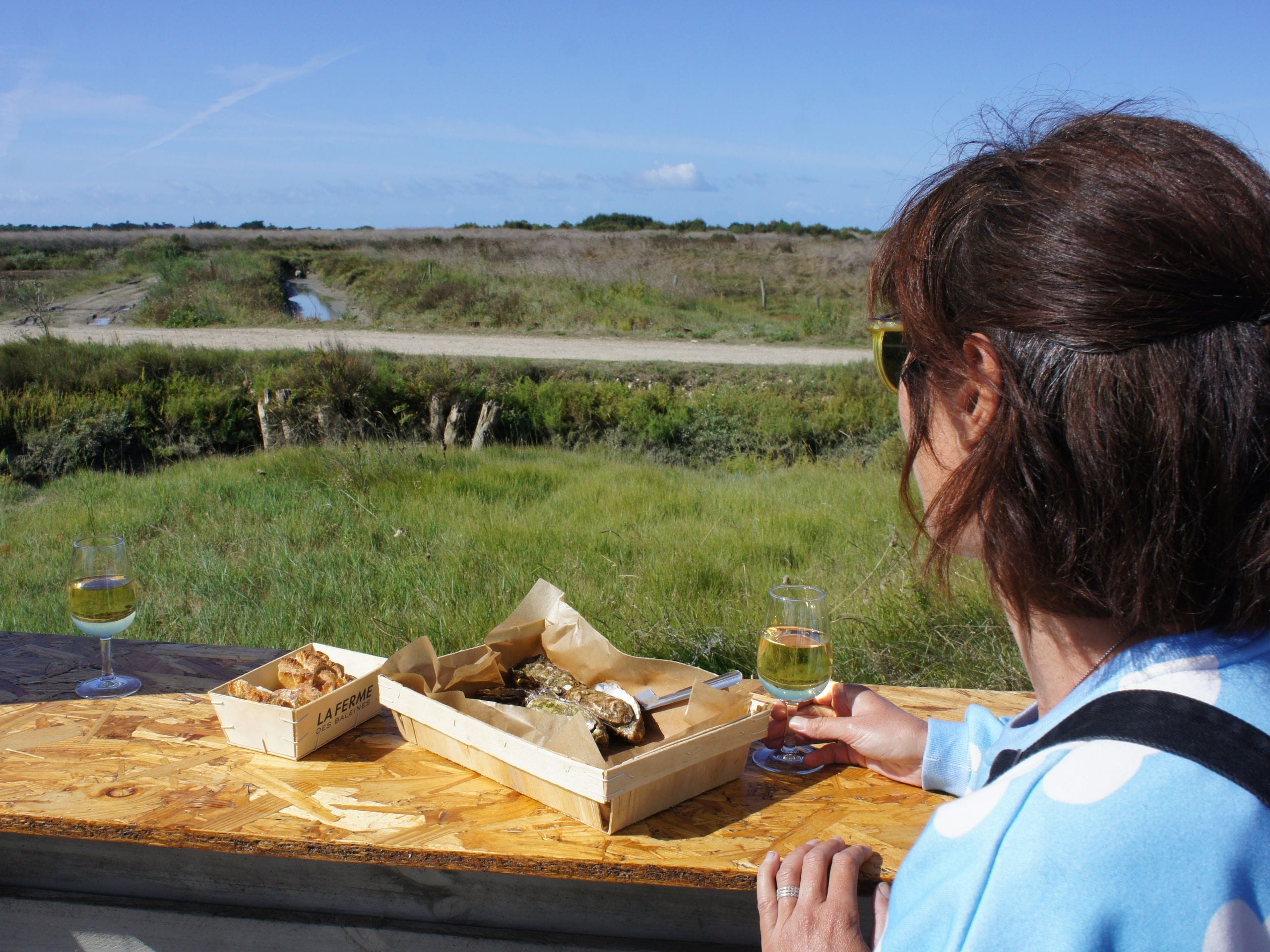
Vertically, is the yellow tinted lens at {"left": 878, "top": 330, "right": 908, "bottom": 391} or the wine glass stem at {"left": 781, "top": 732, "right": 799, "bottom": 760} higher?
the yellow tinted lens at {"left": 878, "top": 330, "right": 908, "bottom": 391}

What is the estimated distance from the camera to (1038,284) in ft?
3.02


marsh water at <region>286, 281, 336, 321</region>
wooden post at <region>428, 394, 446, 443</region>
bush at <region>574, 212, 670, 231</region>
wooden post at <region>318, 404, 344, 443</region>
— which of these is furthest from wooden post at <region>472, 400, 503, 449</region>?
bush at <region>574, 212, 670, 231</region>

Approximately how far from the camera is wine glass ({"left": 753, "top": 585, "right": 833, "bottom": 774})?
168 cm

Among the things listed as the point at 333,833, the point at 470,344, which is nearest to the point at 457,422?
the point at 470,344

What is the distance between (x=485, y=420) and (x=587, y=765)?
9724 mm

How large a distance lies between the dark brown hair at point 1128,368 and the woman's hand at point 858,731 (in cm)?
72

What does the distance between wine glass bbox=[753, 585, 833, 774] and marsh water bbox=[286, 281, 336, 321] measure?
21.0 meters

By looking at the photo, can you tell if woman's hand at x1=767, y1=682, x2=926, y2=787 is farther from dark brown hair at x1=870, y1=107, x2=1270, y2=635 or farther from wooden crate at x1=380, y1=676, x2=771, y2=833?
dark brown hair at x1=870, y1=107, x2=1270, y2=635

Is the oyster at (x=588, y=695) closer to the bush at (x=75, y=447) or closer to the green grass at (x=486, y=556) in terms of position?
the green grass at (x=486, y=556)

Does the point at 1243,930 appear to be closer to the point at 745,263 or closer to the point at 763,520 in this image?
the point at 763,520

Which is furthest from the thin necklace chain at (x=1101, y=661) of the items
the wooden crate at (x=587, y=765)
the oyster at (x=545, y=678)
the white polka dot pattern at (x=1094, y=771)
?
the oyster at (x=545, y=678)

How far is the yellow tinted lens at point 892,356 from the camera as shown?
1.19m

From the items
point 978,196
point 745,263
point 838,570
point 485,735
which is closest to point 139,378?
point 838,570

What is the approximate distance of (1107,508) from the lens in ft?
3.04
